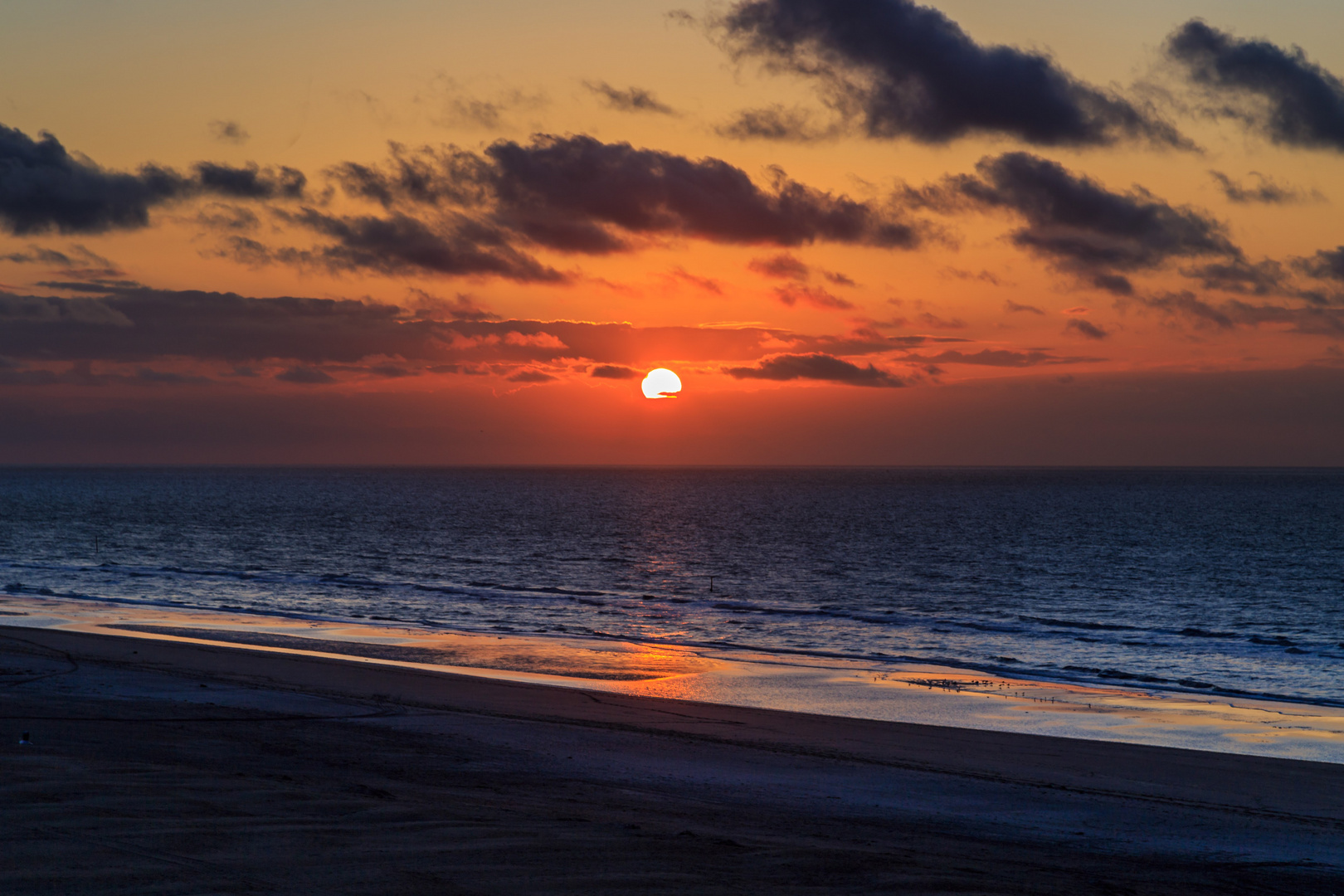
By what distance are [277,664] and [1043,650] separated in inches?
857

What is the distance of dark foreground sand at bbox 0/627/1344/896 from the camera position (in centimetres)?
781

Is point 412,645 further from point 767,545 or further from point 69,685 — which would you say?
point 767,545

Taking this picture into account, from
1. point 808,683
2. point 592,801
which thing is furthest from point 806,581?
point 592,801

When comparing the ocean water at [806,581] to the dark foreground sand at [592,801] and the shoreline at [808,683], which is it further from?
the dark foreground sand at [592,801]

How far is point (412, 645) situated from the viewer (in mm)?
27406

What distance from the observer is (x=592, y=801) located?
10672 millimetres

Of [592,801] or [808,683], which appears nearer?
[592,801]

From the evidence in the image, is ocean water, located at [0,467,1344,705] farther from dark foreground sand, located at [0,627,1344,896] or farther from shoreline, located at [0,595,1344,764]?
dark foreground sand, located at [0,627,1344,896]

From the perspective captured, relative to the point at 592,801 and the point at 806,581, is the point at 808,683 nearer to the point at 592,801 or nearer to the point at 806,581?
the point at 592,801

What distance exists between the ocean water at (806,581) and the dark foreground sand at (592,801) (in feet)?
39.3

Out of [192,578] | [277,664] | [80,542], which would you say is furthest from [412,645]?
[80,542]

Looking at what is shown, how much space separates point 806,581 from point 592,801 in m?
44.4

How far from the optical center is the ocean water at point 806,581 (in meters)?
31.1

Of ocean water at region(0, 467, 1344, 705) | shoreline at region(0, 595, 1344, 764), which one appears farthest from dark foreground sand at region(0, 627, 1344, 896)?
ocean water at region(0, 467, 1344, 705)
